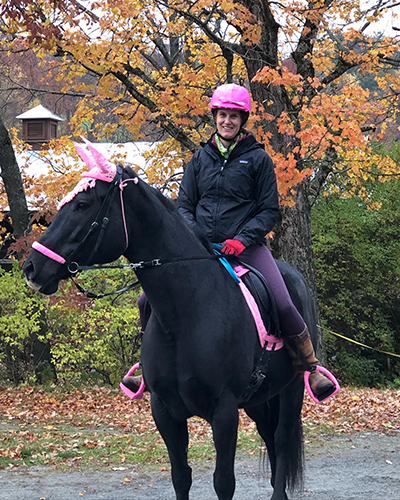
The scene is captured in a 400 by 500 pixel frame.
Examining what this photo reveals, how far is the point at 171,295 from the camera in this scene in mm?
3902

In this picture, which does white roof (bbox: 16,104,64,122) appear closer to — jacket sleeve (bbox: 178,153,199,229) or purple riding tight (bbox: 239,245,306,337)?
jacket sleeve (bbox: 178,153,199,229)

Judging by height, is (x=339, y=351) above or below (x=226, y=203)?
below

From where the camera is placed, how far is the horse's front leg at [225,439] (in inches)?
153

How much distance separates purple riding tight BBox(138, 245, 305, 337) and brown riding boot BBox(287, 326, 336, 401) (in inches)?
3.6

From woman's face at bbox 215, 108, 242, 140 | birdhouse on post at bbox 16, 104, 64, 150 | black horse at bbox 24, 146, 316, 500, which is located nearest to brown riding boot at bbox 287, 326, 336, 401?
black horse at bbox 24, 146, 316, 500

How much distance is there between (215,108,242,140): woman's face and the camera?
14.5 feet

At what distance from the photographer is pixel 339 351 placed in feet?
62.3

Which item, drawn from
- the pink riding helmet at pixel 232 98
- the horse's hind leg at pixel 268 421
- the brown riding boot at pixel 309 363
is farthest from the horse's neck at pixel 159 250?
the horse's hind leg at pixel 268 421

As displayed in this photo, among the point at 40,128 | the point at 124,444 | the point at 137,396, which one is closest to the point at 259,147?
the point at 137,396

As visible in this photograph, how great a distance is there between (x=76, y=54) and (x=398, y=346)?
12.9 metres

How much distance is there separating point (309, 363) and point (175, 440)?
1184 millimetres

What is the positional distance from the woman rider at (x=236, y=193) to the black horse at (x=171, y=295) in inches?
12.4

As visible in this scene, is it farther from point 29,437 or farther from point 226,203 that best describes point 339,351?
point 226,203

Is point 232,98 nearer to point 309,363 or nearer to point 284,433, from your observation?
point 309,363
